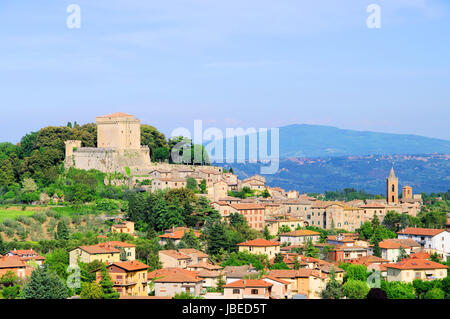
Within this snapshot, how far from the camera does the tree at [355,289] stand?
2973cm

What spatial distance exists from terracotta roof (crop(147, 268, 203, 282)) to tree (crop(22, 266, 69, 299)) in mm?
3755

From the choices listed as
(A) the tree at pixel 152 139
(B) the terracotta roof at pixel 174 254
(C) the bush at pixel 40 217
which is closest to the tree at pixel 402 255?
(B) the terracotta roof at pixel 174 254

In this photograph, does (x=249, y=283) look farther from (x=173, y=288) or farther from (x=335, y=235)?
(x=335, y=235)

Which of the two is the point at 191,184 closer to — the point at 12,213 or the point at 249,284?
the point at 12,213

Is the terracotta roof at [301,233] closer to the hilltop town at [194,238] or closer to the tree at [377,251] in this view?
the hilltop town at [194,238]

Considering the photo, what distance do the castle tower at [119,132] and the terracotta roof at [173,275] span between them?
1548cm

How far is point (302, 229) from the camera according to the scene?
42438 mm

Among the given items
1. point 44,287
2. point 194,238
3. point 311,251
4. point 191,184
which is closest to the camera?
point 44,287

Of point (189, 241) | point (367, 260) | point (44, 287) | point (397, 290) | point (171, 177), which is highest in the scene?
point (171, 177)

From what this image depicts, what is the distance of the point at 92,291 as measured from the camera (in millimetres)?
27047

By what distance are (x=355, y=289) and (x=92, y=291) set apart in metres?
Result: 10.4

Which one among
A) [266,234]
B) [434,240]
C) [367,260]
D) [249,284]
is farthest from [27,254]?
[434,240]
